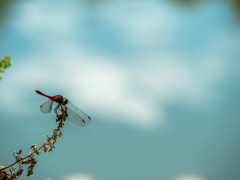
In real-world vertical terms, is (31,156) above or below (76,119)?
below

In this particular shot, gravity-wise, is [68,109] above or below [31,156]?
above

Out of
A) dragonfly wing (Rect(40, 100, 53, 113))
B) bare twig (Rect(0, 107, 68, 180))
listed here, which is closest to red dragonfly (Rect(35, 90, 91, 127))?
dragonfly wing (Rect(40, 100, 53, 113))

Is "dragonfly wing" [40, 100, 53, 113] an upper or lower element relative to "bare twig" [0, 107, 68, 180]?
upper

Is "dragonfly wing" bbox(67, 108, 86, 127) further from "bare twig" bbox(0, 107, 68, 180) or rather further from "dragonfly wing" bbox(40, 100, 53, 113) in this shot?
"bare twig" bbox(0, 107, 68, 180)

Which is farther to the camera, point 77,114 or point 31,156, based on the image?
point 77,114

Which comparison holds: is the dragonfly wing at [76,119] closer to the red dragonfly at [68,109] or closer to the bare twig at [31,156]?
the red dragonfly at [68,109]

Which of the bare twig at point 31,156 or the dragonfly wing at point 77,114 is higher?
the dragonfly wing at point 77,114

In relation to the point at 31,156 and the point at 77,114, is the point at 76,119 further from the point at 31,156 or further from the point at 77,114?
the point at 31,156

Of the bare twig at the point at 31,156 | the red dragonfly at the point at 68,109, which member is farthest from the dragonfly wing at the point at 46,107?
the bare twig at the point at 31,156

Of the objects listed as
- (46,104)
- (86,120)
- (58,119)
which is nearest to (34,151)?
(58,119)

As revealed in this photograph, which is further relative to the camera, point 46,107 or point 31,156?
point 46,107

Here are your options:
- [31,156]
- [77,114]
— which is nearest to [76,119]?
[77,114]

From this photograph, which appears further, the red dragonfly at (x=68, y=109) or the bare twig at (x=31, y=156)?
the red dragonfly at (x=68, y=109)

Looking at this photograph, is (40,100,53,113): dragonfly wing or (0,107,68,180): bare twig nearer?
(0,107,68,180): bare twig
